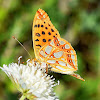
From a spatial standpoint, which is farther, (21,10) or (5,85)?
(21,10)

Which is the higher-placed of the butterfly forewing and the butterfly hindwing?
the butterfly forewing

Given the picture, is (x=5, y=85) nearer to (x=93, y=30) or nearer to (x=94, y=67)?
(x=94, y=67)

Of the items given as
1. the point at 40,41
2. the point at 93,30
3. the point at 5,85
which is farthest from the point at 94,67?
the point at 40,41

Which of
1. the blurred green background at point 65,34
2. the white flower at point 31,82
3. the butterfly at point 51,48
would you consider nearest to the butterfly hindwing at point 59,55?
the butterfly at point 51,48

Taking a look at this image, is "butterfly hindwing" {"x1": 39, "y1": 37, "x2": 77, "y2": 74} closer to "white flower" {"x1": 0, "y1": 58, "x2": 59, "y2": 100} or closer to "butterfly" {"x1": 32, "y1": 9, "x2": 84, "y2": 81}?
"butterfly" {"x1": 32, "y1": 9, "x2": 84, "y2": 81}

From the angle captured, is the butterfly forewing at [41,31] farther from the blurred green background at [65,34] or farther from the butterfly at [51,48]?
the blurred green background at [65,34]

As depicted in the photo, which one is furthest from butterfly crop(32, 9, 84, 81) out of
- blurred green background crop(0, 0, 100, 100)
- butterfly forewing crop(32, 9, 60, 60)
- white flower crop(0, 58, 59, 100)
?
blurred green background crop(0, 0, 100, 100)

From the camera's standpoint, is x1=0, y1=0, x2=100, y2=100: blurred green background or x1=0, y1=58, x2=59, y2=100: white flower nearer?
x1=0, y1=58, x2=59, y2=100: white flower
